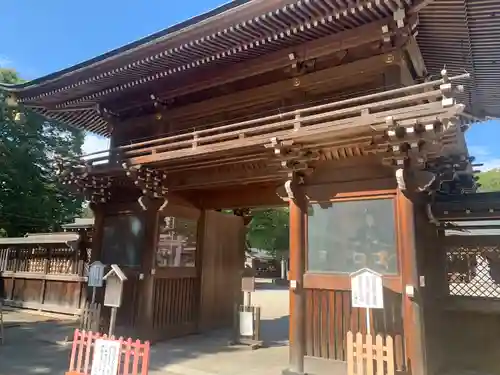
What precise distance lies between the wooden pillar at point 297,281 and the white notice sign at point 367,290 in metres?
1.24

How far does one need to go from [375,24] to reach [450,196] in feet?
10.9

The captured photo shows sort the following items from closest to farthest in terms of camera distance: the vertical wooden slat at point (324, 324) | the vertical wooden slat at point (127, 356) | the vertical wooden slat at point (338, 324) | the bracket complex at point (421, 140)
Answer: the vertical wooden slat at point (127, 356), the bracket complex at point (421, 140), the vertical wooden slat at point (338, 324), the vertical wooden slat at point (324, 324)

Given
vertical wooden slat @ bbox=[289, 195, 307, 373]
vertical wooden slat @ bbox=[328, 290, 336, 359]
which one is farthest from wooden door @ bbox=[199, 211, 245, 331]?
vertical wooden slat @ bbox=[328, 290, 336, 359]

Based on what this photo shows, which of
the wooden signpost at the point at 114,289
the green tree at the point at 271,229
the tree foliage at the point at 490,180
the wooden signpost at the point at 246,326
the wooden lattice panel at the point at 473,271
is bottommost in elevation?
the wooden signpost at the point at 246,326

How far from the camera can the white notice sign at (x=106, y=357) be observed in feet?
14.0

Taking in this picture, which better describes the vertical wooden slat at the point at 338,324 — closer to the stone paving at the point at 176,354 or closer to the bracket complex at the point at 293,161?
the stone paving at the point at 176,354

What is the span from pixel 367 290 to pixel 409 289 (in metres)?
0.70

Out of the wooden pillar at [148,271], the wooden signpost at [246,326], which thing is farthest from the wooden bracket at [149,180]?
the wooden signpost at [246,326]

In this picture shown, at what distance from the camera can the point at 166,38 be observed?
7.08m

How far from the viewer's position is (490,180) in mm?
42469

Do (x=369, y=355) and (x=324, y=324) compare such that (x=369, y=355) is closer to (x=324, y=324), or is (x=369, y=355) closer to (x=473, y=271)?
(x=324, y=324)

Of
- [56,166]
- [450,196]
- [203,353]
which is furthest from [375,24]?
[56,166]

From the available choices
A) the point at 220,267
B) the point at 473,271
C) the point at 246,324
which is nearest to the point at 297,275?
the point at 246,324

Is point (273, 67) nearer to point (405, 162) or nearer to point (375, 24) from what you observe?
point (375, 24)
